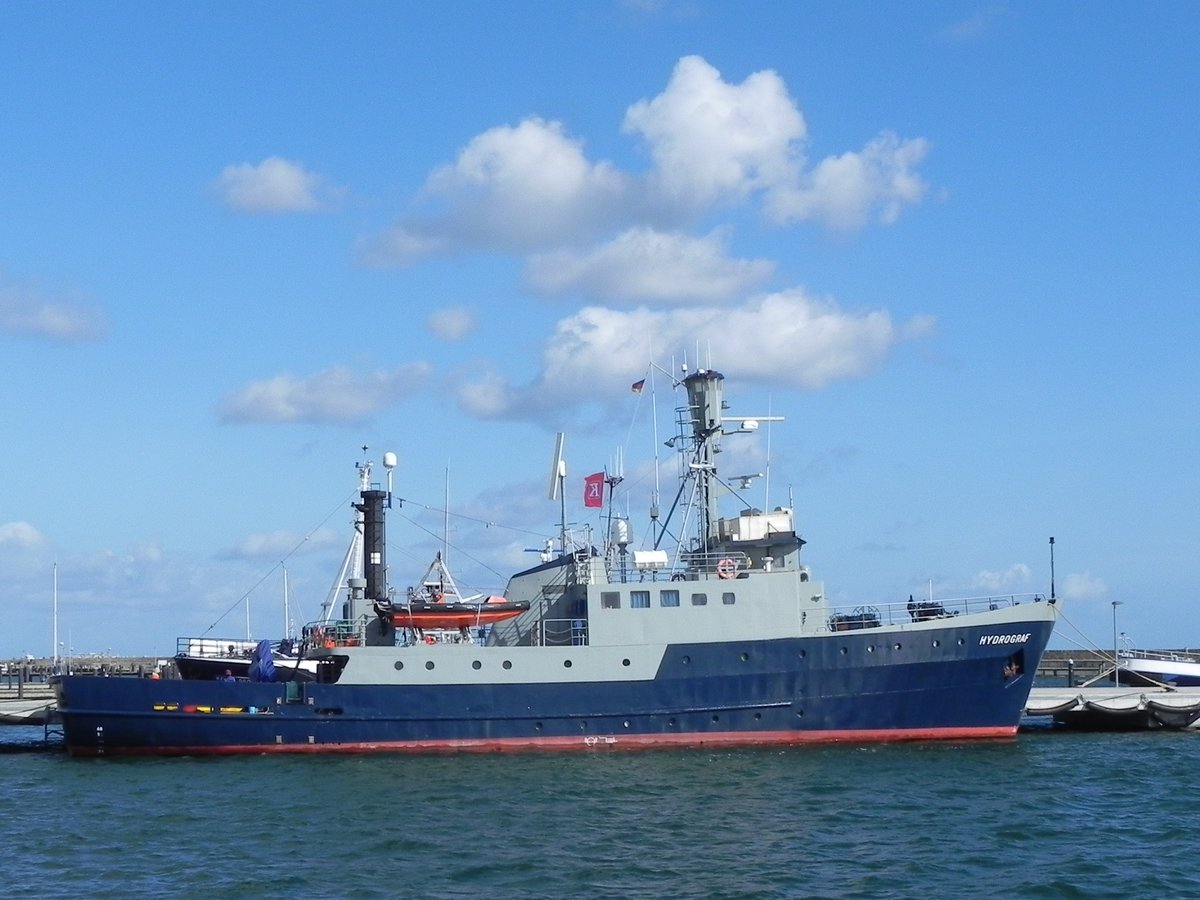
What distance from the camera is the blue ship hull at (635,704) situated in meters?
32.2

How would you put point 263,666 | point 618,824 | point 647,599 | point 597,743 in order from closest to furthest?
1. point 618,824
2. point 597,743
3. point 647,599
4. point 263,666

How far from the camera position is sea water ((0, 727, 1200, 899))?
19.9m

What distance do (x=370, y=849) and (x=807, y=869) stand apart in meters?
7.00

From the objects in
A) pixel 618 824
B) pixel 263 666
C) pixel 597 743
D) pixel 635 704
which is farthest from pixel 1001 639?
pixel 263 666

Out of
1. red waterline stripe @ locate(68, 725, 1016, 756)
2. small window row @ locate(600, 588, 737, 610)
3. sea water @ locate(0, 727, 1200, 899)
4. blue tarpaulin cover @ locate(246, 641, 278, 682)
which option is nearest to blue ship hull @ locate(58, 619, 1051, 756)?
red waterline stripe @ locate(68, 725, 1016, 756)

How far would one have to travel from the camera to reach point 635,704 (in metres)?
32.2

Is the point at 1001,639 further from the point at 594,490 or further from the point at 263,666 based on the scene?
the point at 263,666

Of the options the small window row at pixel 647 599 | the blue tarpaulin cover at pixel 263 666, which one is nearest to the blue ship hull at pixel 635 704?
the small window row at pixel 647 599

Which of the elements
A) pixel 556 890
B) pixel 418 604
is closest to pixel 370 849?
pixel 556 890

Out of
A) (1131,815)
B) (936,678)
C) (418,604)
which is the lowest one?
(1131,815)

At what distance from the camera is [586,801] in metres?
25.8

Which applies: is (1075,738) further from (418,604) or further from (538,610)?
(418,604)

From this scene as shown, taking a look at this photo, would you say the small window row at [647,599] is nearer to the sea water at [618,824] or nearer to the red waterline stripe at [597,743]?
the red waterline stripe at [597,743]

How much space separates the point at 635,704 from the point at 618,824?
8.56m
